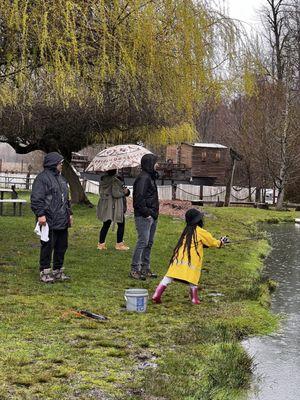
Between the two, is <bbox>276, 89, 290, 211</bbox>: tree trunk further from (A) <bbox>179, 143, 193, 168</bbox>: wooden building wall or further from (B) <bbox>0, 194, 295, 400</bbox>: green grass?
(B) <bbox>0, 194, 295, 400</bbox>: green grass

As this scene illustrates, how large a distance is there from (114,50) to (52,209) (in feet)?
7.54

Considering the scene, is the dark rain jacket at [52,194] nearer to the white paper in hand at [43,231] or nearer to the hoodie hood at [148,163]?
the white paper in hand at [43,231]

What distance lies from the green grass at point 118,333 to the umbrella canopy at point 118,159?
172 centimetres

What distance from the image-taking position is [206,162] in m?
38.1

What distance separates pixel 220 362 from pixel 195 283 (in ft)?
7.06

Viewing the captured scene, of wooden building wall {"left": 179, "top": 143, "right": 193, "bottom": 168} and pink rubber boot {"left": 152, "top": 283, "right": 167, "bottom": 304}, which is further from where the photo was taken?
wooden building wall {"left": 179, "top": 143, "right": 193, "bottom": 168}

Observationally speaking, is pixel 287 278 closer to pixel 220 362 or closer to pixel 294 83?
pixel 220 362

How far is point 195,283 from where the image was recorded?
25.3ft

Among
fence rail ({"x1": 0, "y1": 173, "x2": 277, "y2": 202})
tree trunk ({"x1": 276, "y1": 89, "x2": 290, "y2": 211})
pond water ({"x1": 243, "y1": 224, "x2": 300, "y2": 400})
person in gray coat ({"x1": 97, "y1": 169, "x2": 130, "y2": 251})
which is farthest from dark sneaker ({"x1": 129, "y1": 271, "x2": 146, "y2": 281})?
tree trunk ({"x1": 276, "y1": 89, "x2": 290, "y2": 211})

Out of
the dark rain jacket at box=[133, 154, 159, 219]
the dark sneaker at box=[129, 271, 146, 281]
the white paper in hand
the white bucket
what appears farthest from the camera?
the dark sneaker at box=[129, 271, 146, 281]

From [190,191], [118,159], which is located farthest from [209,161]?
[118,159]

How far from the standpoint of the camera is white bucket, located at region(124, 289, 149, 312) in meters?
7.19

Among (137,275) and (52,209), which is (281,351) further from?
(52,209)

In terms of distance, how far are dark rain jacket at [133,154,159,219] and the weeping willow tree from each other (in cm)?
94
